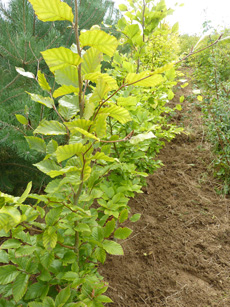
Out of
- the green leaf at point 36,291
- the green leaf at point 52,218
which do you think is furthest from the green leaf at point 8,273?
the green leaf at point 52,218

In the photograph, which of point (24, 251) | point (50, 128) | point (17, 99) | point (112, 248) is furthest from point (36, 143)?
point (17, 99)

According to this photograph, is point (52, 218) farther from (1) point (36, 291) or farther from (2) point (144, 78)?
(2) point (144, 78)

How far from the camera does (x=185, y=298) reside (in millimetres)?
1624

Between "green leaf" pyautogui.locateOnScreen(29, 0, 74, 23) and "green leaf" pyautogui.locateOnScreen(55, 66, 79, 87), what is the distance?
0.13m

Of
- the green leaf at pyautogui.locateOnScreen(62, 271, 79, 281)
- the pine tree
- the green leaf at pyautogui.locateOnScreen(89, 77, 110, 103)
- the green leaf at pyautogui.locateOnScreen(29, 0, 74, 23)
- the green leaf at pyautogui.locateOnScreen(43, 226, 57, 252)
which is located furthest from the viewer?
the pine tree

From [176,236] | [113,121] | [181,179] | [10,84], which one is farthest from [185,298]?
[10,84]

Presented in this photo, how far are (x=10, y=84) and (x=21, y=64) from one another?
248 mm

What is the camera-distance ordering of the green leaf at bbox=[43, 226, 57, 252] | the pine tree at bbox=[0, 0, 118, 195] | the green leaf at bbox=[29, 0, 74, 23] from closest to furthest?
1. the green leaf at bbox=[29, 0, 74, 23]
2. the green leaf at bbox=[43, 226, 57, 252]
3. the pine tree at bbox=[0, 0, 118, 195]

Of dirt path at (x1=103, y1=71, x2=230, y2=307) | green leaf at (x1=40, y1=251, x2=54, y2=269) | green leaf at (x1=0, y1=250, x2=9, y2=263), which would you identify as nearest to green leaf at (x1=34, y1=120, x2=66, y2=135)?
green leaf at (x1=40, y1=251, x2=54, y2=269)

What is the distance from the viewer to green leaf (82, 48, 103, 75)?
68 centimetres

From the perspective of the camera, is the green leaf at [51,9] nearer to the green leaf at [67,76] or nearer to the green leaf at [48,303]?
the green leaf at [67,76]

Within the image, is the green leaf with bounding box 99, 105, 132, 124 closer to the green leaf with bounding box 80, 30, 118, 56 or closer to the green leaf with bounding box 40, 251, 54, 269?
the green leaf with bounding box 80, 30, 118, 56

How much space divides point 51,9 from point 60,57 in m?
0.11

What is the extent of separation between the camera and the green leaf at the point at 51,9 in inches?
21.7
